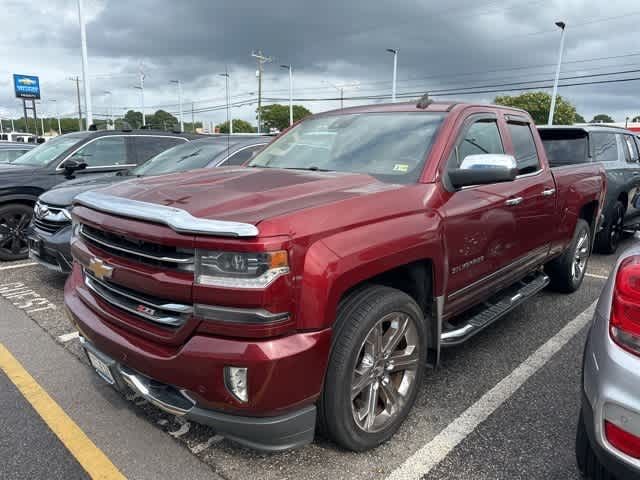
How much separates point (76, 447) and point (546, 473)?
2.47 meters

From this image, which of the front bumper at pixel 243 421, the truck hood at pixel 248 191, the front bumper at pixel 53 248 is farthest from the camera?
the front bumper at pixel 53 248

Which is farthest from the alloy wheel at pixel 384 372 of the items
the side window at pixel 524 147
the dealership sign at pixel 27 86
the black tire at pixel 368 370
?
the dealership sign at pixel 27 86

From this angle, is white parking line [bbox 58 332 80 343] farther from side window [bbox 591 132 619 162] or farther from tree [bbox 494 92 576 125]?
tree [bbox 494 92 576 125]

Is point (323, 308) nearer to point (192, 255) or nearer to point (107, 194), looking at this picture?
point (192, 255)

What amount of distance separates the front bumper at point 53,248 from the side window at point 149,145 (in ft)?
8.56

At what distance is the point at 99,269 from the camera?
7.79ft

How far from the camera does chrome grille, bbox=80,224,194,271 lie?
1980 mm

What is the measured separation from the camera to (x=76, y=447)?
8.31 ft

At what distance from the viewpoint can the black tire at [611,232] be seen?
7129 millimetres

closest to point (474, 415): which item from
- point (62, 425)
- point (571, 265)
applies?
point (62, 425)

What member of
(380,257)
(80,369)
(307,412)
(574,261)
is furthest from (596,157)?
(80,369)

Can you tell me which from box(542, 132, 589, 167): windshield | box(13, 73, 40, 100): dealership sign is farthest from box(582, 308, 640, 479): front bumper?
box(13, 73, 40, 100): dealership sign

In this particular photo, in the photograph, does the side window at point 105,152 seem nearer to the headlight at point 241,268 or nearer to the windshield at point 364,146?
the windshield at point 364,146

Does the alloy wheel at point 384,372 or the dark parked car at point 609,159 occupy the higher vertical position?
the dark parked car at point 609,159
